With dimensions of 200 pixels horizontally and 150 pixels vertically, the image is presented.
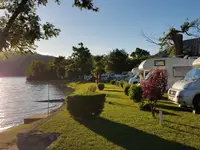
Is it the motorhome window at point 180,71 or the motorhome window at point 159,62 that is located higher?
the motorhome window at point 159,62

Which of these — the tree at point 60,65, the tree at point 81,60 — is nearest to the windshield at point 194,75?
the tree at point 81,60

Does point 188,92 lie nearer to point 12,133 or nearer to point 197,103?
point 197,103

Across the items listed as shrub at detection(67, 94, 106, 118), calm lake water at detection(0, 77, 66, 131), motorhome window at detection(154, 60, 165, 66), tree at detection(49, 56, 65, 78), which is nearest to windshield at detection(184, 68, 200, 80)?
shrub at detection(67, 94, 106, 118)

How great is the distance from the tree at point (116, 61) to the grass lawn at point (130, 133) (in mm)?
56183

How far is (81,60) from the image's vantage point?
74938mm

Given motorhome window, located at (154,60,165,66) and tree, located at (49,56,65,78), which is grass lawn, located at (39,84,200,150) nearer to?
motorhome window, located at (154,60,165,66)

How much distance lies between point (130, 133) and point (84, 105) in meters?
3.40

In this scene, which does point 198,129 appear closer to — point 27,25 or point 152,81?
point 152,81

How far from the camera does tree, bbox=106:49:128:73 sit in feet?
222

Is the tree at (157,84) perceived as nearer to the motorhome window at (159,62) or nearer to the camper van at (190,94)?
the camper van at (190,94)

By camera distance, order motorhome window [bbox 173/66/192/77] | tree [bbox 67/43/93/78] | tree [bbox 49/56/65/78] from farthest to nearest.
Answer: tree [bbox 49/56/65/78] → tree [bbox 67/43/93/78] → motorhome window [bbox 173/66/192/77]

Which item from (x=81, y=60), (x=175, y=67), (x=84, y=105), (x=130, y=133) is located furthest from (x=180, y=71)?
(x=81, y=60)

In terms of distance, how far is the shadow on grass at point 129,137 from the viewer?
694 cm

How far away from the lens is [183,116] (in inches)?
439
